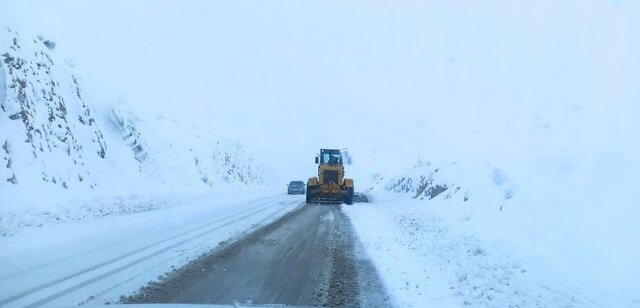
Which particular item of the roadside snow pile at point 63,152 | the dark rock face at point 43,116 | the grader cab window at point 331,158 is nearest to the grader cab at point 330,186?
the grader cab window at point 331,158

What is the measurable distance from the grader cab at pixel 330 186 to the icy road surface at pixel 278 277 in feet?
63.1

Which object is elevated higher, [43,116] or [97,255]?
[43,116]

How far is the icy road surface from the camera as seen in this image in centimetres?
803

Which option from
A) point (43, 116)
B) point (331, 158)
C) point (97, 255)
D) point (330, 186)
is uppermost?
point (43, 116)

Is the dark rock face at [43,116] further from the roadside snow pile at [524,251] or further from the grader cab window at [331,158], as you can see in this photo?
the grader cab window at [331,158]

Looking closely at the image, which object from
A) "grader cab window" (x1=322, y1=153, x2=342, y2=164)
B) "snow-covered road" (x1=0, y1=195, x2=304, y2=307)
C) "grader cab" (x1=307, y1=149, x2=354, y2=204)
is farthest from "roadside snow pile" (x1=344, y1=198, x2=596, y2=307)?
"grader cab window" (x1=322, y1=153, x2=342, y2=164)

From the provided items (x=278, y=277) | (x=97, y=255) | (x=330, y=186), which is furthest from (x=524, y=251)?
(x=330, y=186)

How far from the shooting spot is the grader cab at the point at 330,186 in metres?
34.5

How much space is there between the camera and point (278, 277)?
981 cm

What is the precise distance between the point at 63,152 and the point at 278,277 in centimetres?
1552

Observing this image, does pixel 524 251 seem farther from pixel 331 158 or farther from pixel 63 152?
pixel 331 158

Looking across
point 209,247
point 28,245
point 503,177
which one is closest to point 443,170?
point 503,177

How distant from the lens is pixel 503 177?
53.6ft

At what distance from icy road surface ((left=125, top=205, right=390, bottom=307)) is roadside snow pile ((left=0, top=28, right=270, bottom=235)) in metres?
6.02
